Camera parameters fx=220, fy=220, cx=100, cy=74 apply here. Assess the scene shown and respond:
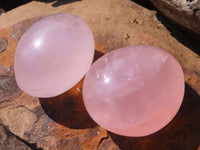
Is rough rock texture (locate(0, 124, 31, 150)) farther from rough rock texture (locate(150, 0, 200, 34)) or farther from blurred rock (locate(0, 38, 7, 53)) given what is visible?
rough rock texture (locate(150, 0, 200, 34))

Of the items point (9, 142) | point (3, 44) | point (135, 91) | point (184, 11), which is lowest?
point (9, 142)

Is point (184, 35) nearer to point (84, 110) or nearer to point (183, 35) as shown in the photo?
point (183, 35)

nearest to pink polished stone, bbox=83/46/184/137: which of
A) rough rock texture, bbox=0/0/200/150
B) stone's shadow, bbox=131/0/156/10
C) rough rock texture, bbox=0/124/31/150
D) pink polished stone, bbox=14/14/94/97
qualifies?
pink polished stone, bbox=14/14/94/97

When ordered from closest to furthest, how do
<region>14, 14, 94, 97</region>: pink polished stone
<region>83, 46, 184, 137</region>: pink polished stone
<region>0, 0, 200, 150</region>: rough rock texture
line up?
<region>83, 46, 184, 137</region>: pink polished stone, <region>14, 14, 94, 97</region>: pink polished stone, <region>0, 0, 200, 150</region>: rough rock texture

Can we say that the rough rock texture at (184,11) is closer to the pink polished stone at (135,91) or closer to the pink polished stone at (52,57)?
the pink polished stone at (135,91)

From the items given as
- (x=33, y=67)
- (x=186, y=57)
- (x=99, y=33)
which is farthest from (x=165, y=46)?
(x=33, y=67)

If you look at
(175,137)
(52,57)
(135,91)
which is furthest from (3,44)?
(175,137)

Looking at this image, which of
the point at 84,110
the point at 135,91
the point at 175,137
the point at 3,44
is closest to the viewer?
the point at 135,91
